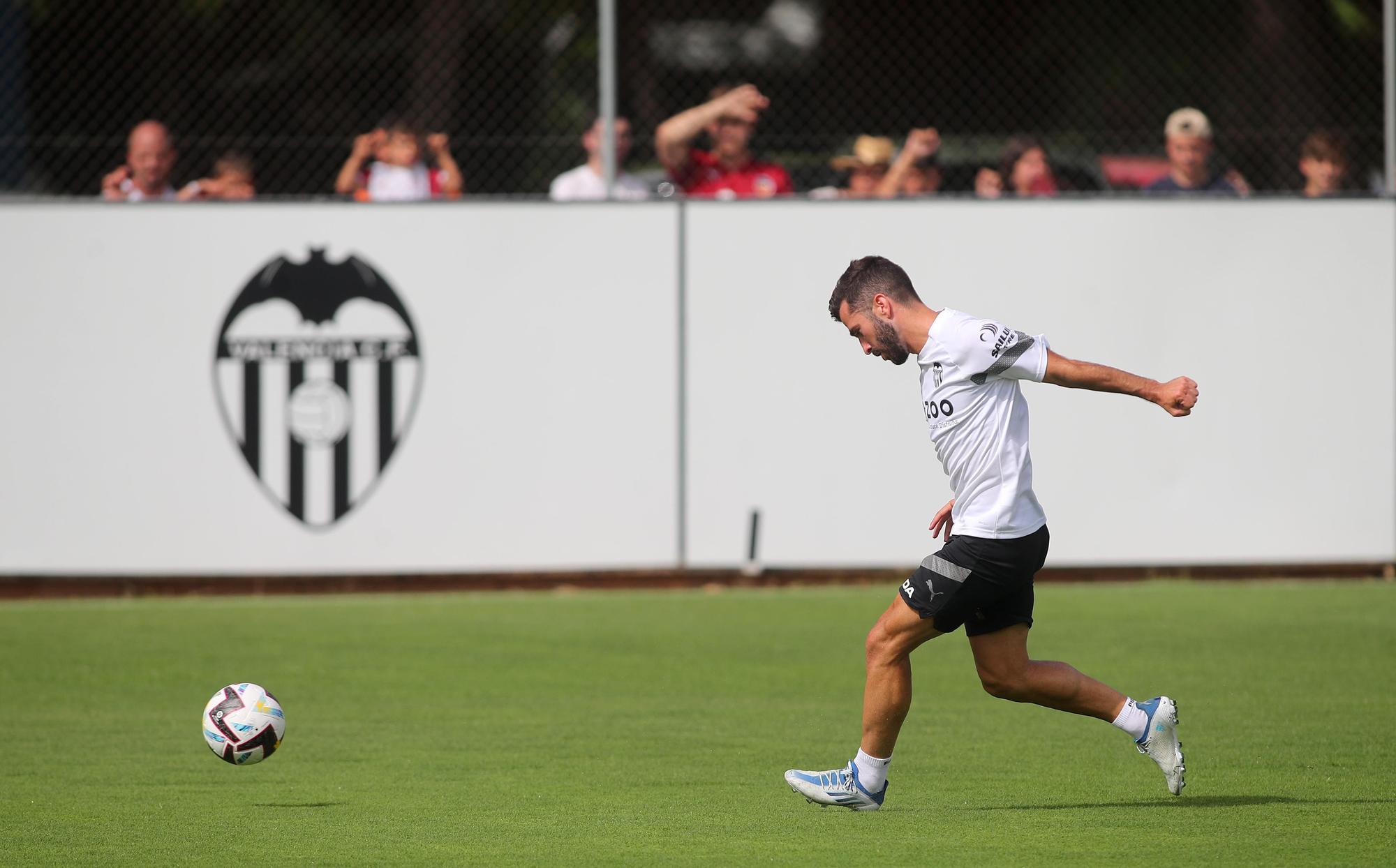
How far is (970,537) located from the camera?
21.3 feet

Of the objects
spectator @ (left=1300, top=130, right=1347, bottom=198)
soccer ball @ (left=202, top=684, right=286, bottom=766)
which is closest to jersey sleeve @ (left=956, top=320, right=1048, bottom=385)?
soccer ball @ (left=202, top=684, right=286, bottom=766)

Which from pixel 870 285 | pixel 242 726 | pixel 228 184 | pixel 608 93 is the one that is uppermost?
pixel 608 93

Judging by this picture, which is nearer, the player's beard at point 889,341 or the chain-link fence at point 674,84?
the player's beard at point 889,341

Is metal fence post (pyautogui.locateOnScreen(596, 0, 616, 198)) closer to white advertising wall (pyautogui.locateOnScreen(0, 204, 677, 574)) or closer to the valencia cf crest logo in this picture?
white advertising wall (pyautogui.locateOnScreen(0, 204, 677, 574))

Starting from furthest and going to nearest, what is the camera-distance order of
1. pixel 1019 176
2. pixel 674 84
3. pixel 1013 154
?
1. pixel 674 84
2. pixel 1013 154
3. pixel 1019 176

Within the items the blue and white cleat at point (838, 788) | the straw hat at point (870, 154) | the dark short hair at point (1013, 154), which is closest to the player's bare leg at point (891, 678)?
the blue and white cleat at point (838, 788)

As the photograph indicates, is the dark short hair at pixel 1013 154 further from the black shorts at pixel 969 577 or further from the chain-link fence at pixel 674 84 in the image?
the black shorts at pixel 969 577

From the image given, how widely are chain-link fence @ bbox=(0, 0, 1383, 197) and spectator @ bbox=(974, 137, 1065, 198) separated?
0.39 feet

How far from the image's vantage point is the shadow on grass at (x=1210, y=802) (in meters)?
6.60

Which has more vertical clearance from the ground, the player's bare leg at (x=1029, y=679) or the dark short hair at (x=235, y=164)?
the dark short hair at (x=235, y=164)

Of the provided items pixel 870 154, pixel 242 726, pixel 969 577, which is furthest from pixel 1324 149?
pixel 242 726

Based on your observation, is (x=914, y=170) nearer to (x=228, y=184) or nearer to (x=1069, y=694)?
(x=228, y=184)

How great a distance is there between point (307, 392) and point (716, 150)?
3.34 meters

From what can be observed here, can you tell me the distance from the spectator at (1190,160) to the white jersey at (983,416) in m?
7.25
